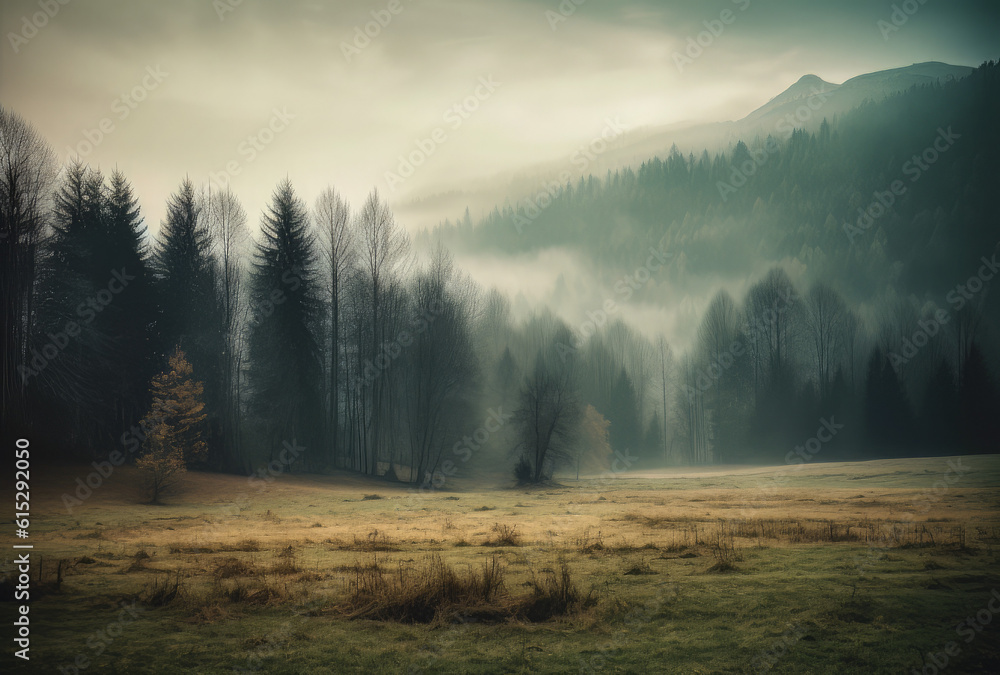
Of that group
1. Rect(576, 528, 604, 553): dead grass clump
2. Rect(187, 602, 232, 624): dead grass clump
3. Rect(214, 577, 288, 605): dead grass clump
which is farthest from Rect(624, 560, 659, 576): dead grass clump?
Rect(187, 602, 232, 624): dead grass clump

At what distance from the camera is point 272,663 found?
9.23 m

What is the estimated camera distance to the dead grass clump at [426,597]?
1176 cm

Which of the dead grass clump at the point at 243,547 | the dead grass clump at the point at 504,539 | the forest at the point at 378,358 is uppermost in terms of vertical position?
the forest at the point at 378,358

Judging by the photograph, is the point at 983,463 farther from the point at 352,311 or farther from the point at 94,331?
the point at 94,331

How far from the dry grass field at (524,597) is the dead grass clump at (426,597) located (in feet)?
0.14

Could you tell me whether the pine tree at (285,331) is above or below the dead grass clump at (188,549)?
above

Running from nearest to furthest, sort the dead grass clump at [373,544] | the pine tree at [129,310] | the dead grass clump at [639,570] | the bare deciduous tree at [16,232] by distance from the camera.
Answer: the dead grass clump at [639,570]
the dead grass clump at [373,544]
the bare deciduous tree at [16,232]
the pine tree at [129,310]

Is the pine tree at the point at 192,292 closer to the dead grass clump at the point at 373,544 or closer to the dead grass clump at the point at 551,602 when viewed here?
the dead grass clump at the point at 373,544

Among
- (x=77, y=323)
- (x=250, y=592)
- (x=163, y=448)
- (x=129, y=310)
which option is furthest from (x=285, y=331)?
(x=250, y=592)

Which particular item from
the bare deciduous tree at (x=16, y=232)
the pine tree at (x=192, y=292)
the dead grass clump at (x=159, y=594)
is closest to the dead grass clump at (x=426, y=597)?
the dead grass clump at (x=159, y=594)

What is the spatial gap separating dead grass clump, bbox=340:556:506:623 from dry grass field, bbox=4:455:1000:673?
0.14ft

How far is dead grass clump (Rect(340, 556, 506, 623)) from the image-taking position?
11.8 meters

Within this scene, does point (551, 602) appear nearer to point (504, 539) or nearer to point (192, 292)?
point (504, 539)

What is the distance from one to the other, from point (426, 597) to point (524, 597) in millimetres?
1977
